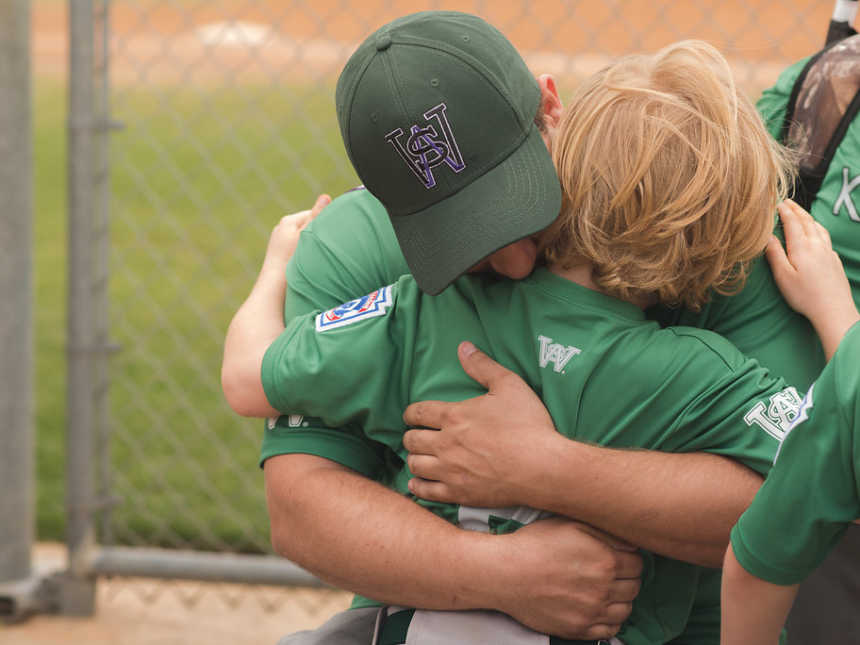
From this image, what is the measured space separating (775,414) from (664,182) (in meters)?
0.33

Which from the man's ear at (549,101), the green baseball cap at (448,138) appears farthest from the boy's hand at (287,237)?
the man's ear at (549,101)

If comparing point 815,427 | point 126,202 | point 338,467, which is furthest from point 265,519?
point 126,202

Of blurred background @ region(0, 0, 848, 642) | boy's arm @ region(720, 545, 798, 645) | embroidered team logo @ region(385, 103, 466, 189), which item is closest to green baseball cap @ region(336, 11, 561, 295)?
embroidered team logo @ region(385, 103, 466, 189)

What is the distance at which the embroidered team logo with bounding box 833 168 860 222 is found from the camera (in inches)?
63.6

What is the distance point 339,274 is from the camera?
1.58 meters

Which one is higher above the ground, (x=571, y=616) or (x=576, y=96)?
(x=576, y=96)

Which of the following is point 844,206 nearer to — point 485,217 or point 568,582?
point 485,217

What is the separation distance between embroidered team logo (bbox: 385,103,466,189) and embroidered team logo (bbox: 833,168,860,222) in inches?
25.4

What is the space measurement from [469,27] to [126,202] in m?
8.40

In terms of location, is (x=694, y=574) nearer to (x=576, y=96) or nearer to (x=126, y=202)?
(x=576, y=96)

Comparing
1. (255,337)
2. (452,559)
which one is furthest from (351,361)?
(452,559)

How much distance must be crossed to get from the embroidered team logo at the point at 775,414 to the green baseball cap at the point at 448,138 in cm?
36

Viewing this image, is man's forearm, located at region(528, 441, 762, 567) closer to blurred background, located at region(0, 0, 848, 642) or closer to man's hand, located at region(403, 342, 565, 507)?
man's hand, located at region(403, 342, 565, 507)

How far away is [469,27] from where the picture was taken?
1.40 m
